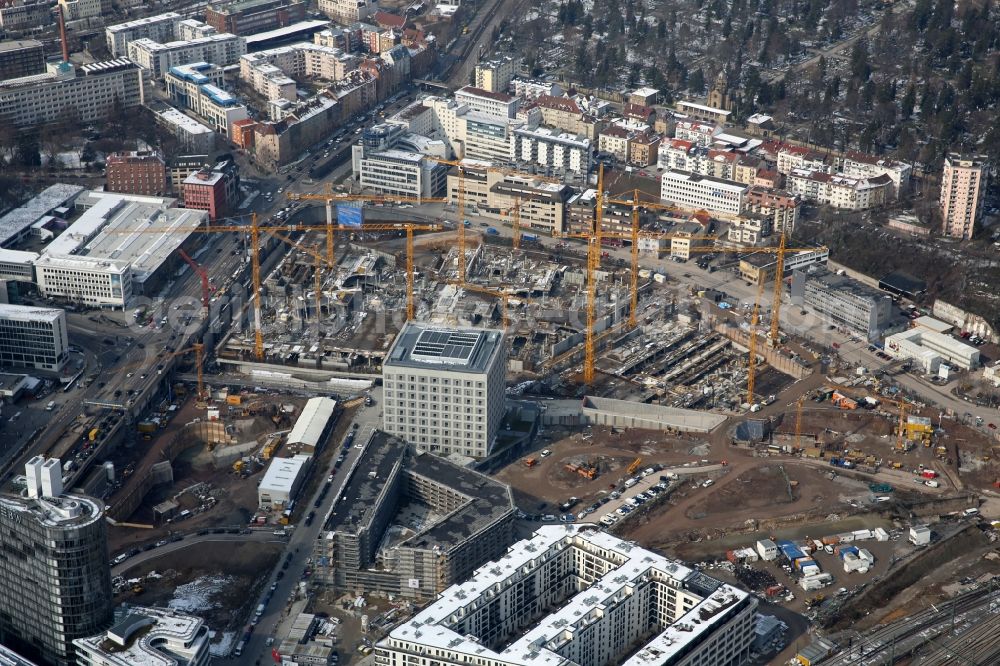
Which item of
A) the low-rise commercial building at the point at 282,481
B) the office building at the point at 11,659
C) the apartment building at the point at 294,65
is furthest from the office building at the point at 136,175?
the office building at the point at 11,659

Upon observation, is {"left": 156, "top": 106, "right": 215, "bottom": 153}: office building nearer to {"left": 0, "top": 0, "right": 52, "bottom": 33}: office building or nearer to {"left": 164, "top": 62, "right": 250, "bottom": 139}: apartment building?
{"left": 164, "top": 62, "right": 250, "bottom": 139}: apartment building

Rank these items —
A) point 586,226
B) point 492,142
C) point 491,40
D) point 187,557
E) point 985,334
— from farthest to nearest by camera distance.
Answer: point 491,40, point 492,142, point 586,226, point 985,334, point 187,557

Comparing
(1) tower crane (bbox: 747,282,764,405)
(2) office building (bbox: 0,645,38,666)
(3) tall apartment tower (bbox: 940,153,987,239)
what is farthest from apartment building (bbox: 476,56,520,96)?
(2) office building (bbox: 0,645,38,666)

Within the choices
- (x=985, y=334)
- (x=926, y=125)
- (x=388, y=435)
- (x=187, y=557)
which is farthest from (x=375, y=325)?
(x=926, y=125)

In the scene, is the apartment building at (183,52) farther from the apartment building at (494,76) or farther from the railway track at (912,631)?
the railway track at (912,631)

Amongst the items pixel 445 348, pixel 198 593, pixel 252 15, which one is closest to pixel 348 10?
pixel 252 15

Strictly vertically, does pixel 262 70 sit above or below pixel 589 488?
above

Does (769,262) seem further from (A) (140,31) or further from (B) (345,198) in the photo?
(A) (140,31)

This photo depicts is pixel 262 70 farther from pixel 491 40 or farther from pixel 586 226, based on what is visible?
pixel 586 226
